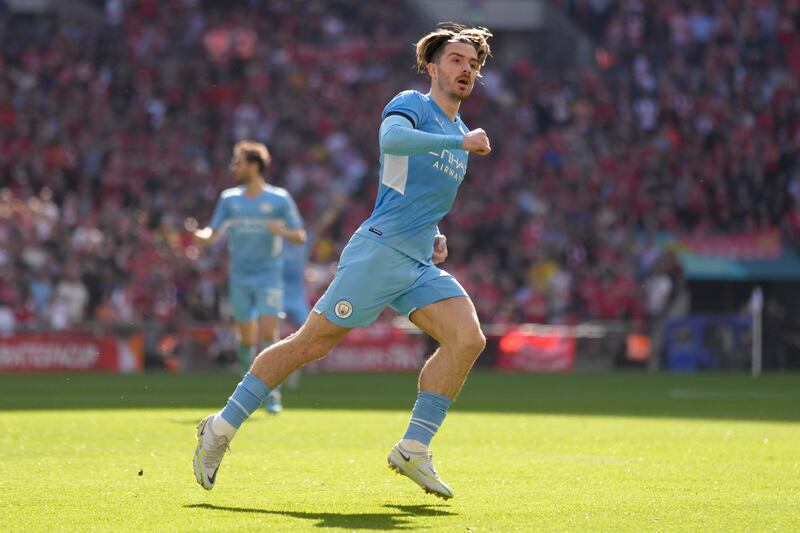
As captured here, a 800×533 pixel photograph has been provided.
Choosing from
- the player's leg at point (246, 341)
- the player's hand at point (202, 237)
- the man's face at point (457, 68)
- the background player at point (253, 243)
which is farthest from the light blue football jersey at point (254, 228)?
the man's face at point (457, 68)

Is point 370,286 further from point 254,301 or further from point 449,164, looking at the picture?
point 254,301

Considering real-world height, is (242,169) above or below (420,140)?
below

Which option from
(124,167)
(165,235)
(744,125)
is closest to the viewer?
(165,235)

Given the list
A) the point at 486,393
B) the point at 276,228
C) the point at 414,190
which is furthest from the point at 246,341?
the point at 414,190

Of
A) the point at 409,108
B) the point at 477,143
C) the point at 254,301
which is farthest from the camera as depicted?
the point at 254,301

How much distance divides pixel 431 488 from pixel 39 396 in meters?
10.3

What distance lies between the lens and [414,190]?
7.88 metres

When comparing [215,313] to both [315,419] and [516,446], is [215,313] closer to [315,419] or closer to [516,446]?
[315,419]

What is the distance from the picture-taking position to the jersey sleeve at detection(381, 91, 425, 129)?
7.66 m

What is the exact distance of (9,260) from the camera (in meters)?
25.5

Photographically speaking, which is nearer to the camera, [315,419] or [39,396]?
[315,419]

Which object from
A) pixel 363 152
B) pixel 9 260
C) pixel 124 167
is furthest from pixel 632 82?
pixel 9 260

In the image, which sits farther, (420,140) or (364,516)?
(420,140)

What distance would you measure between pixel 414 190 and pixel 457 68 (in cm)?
72
